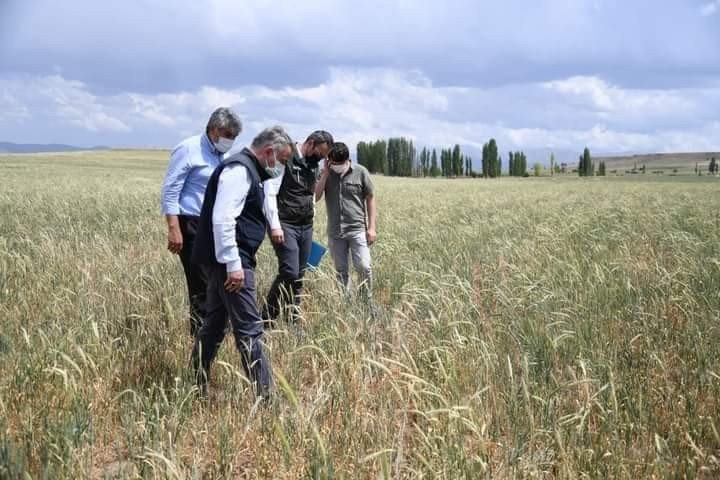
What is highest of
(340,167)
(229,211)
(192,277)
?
(340,167)

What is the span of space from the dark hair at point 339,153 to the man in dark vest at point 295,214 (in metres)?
0.20

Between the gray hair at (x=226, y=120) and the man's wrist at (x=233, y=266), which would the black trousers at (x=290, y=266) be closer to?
the gray hair at (x=226, y=120)

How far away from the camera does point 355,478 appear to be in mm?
2289

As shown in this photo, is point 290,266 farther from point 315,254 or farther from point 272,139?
point 272,139

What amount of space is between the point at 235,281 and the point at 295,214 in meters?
2.01

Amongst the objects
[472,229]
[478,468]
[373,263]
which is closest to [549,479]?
[478,468]

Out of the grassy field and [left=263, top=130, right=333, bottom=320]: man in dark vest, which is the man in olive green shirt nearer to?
[left=263, top=130, right=333, bottom=320]: man in dark vest

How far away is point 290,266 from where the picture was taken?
16.7 ft

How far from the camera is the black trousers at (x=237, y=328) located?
11.1 feet

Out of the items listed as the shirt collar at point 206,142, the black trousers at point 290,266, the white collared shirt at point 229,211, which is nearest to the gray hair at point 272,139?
the white collared shirt at point 229,211

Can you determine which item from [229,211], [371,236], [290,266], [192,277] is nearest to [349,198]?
[371,236]

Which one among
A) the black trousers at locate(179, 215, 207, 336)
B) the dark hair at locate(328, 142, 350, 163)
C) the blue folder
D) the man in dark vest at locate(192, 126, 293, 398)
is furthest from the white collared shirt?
the dark hair at locate(328, 142, 350, 163)

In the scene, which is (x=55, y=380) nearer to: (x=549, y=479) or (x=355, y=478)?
(x=355, y=478)

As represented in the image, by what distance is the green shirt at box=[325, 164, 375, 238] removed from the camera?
18.9 feet
